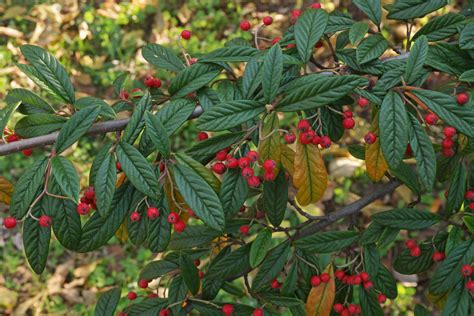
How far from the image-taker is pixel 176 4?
152 inches

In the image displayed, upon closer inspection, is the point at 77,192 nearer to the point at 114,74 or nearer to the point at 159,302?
the point at 159,302

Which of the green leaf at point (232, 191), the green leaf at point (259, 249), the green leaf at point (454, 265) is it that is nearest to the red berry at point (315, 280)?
the green leaf at point (259, 249)

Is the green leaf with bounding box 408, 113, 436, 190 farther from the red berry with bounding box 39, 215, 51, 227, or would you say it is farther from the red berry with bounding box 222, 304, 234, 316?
the red berry with bounding box 39, 215, 51, 227

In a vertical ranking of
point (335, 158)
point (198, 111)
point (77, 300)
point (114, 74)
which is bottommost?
point (77, 300)

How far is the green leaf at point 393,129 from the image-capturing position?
1147mm

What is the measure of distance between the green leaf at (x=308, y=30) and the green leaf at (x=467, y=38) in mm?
312

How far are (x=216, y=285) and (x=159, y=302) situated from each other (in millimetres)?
163

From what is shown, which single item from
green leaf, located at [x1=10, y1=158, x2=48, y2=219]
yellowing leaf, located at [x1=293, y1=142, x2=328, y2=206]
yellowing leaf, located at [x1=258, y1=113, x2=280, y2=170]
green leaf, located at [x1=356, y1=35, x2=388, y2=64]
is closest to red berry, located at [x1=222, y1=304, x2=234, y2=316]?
yellowing leaf, located at [x1=293, y1=142, x2=328, y2=206]

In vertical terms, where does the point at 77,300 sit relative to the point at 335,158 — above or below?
below

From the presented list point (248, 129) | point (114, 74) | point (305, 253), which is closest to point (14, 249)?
point (114, 74)

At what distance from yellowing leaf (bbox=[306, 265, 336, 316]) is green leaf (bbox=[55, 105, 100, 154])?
2.54ft

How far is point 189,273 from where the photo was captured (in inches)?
58.3

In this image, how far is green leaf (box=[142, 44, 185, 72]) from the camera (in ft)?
4.60

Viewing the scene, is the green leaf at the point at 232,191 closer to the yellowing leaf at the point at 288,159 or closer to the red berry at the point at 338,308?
the yellowing leaf at the point at 288,159
